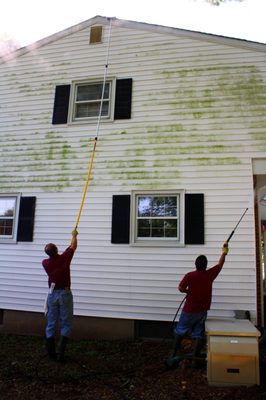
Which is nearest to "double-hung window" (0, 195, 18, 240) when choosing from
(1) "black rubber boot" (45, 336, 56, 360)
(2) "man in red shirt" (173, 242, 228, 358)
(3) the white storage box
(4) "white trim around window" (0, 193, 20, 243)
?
(4) "white trim around window" (0, 193, 20, 243)

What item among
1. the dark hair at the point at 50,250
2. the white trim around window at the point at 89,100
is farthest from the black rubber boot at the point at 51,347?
the white trim around window at the point at 89,100

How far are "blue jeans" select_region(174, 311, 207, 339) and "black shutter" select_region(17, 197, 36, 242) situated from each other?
4103mm

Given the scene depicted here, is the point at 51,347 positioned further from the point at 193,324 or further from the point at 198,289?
the point at 198,289

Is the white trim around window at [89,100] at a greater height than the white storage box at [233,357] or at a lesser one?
greater

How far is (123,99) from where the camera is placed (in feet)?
27.7

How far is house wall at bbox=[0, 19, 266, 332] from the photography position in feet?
Result: 24.3

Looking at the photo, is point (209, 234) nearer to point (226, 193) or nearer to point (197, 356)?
point (226, 193)

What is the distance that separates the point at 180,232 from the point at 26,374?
3772mm

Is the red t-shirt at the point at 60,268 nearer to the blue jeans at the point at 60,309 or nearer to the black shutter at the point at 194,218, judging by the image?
the blue jeans at the point at 60,309

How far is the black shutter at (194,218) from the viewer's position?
7391 millimetres

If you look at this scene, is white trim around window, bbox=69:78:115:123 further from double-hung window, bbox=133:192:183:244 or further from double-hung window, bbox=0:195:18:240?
double-hung window, bbox=0:195:18:240

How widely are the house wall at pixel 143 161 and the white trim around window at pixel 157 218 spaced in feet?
0.55

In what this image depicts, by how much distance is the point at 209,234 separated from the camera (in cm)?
738

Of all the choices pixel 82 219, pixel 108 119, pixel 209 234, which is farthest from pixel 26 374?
pixel 108 119
